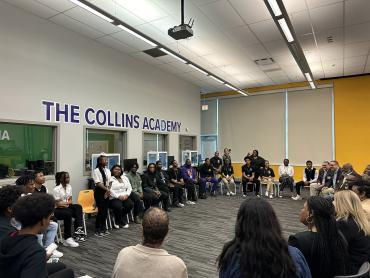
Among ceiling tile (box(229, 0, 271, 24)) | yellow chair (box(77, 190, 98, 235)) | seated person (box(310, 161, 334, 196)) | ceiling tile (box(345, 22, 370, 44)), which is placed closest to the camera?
ceiling tile (box(229, 0, 271, 24))

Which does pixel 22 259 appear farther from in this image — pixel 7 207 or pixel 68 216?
pixel 68 216

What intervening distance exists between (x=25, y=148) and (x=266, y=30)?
5.21m

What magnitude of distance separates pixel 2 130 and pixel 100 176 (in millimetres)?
1818

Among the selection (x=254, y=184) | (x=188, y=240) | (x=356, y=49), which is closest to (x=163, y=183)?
(x=188, y=240)

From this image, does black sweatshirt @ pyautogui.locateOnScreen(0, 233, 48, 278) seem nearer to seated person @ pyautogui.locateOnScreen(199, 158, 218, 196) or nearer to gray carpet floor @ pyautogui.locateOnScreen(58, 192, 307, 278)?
gray carpet floor @ pyautogui.locateOnScreen(58, 192, 307, 278)

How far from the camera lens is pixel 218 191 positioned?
352 inches

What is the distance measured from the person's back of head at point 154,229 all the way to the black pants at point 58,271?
3.80ft

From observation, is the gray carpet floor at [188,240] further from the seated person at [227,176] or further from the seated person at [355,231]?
the seated person at [227,176]

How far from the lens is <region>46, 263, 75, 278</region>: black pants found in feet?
6.85

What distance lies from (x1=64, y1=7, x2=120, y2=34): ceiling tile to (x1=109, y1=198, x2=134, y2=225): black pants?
341 centimetres

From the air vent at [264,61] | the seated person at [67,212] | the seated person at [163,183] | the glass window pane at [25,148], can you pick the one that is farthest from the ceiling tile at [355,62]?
the glass window pane at [25,148]

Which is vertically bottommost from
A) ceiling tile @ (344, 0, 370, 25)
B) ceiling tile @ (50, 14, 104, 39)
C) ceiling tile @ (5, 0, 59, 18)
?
ceiling tile @ (344, 0, 370, 25)

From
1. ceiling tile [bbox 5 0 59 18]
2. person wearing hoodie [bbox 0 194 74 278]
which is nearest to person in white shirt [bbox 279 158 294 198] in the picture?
ceiling tile [bbox 5 0 59 18]

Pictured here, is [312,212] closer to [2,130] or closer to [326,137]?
[2,130]
